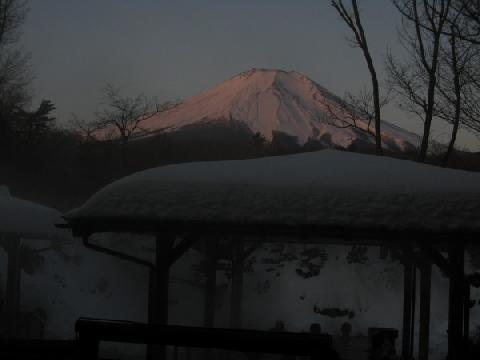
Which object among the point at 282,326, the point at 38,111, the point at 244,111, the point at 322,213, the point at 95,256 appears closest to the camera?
the point at 322,213

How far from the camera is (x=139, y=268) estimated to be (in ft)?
64.5

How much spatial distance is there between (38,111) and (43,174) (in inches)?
166

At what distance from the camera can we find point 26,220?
41.3 feet

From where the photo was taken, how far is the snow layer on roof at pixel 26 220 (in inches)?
483

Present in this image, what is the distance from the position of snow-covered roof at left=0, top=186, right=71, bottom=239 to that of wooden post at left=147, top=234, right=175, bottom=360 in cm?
625

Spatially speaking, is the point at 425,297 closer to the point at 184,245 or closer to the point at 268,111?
the point at 184,245

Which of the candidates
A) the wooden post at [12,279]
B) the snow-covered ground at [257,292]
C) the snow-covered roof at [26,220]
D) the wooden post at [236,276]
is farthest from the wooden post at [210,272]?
the snow-covered ground at [257,292]

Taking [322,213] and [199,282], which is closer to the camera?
[322,213]

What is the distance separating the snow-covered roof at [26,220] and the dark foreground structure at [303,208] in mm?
5928

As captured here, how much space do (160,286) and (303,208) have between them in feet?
6.21

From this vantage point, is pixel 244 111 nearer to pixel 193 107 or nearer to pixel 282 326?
pixel 193 107

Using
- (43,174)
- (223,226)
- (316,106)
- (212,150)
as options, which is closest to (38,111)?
(43,174)

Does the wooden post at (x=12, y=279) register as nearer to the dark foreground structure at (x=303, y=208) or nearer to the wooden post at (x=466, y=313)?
the dark foreground structure at (x=303, y=208)

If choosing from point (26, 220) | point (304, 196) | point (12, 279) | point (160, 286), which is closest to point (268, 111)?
point (12, 279)
